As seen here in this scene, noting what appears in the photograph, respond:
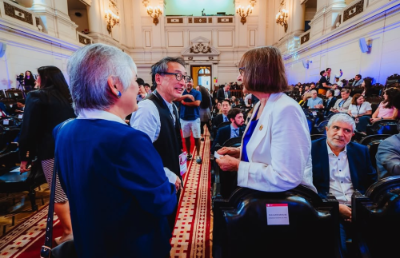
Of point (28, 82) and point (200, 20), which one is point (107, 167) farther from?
point (200, 20)

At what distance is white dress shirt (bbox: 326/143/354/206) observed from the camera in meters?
1.79

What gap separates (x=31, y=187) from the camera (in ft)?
8.64

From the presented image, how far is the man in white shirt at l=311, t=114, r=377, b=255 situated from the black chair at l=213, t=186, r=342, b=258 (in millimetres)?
765

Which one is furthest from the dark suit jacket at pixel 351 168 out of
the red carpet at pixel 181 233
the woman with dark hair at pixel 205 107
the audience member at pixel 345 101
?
the audience member at pixel 345 101

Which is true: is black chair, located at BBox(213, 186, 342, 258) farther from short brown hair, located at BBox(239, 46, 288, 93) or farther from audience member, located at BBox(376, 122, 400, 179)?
audience member, located at BBox(376, 122, 400, 179)

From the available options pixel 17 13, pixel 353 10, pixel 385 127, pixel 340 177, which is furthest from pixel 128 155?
pixel 353 10

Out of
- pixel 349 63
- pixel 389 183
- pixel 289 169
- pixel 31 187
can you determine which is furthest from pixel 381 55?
pixel 31 187

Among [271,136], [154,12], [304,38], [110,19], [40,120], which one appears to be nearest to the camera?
[271,136]

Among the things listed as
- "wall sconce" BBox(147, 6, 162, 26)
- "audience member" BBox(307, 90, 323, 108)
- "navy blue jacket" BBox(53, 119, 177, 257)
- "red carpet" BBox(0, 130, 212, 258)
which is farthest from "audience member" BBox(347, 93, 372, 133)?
"wall sconce" BBox(147, 6, 162, 26)

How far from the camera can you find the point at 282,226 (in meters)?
1.03

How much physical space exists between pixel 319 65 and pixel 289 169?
455 inches

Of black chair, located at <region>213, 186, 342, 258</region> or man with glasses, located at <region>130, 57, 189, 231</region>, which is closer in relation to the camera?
black chair, located at <region>213, 186, 342, 258</region>

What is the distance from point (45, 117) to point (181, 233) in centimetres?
184

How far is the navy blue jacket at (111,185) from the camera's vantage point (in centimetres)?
70
